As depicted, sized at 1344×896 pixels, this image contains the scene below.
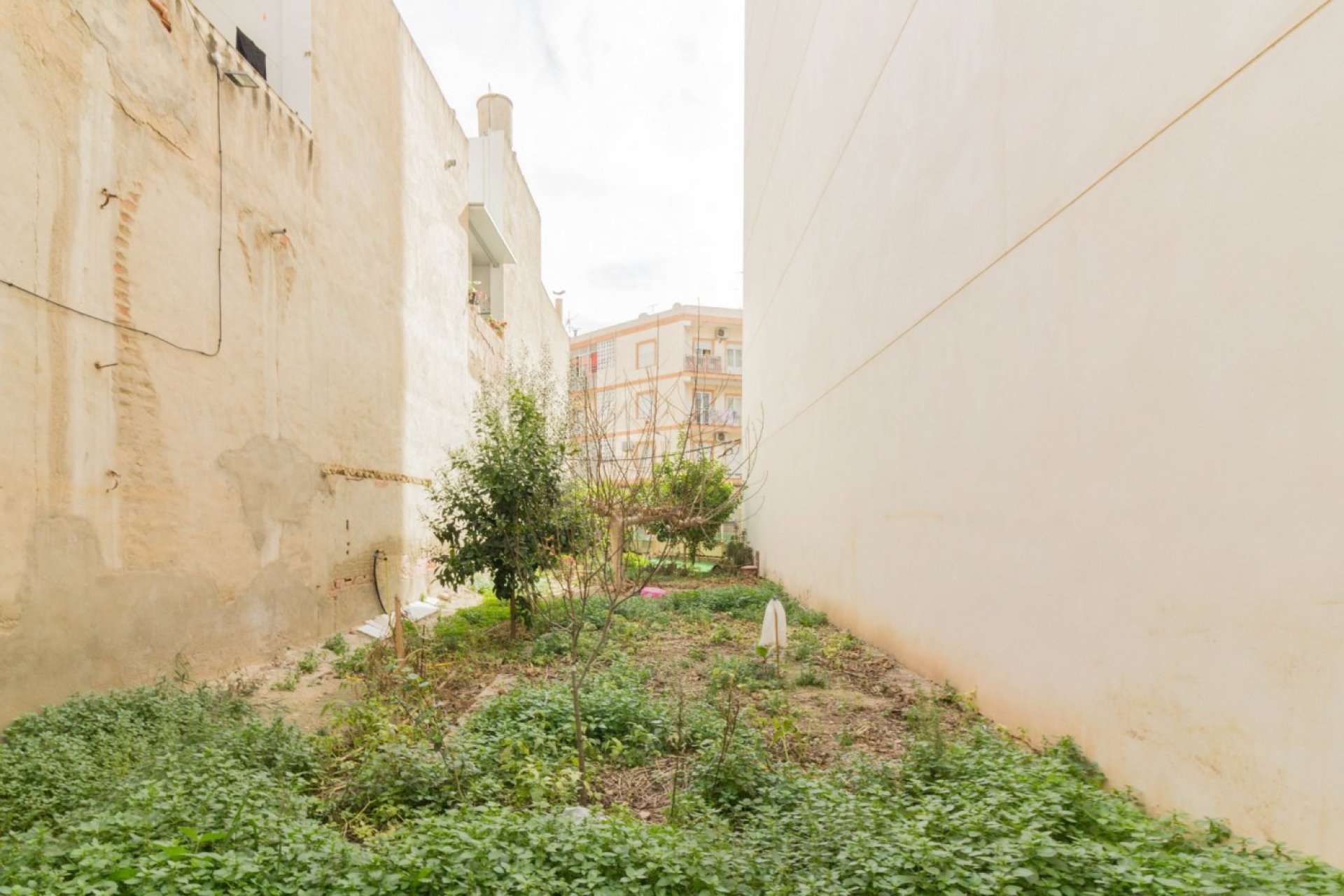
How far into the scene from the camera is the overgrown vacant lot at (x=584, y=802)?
2342 mm

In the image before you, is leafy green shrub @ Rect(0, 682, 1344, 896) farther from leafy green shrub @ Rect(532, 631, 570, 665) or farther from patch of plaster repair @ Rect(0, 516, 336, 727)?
leafy green shrub @ Rect(532, 631, 570, 665)

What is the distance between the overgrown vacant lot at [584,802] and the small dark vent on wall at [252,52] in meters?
6.24

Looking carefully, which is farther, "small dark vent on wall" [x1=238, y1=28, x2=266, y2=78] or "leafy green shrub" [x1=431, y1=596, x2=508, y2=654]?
"leafy green shrub" [x1=431, y1=596, x2=508, y2=654]

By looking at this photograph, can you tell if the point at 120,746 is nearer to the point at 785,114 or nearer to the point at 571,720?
the point at 571,720

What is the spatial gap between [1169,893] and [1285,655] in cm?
92

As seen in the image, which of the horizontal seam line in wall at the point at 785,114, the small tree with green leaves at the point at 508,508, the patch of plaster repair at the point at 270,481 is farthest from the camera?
the horizontal seam line in wall at the point at 785,114

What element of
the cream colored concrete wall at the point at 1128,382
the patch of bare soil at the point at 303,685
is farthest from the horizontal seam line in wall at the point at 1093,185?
the patch of bare soil at the point at 303,685

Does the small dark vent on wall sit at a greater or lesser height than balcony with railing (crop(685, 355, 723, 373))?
lesser

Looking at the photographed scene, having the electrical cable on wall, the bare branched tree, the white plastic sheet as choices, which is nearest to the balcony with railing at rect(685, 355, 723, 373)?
the bare branched tree

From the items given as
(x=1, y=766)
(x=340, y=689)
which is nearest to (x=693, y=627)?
(x=340, y=689)

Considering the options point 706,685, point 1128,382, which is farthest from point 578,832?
point 706,685

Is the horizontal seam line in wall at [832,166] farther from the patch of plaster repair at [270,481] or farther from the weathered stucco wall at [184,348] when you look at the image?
the patch of plaster repair at [270,481]

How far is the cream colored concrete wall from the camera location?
2.34 meters

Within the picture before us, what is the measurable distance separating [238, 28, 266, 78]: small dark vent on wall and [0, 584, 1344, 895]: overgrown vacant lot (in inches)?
246
